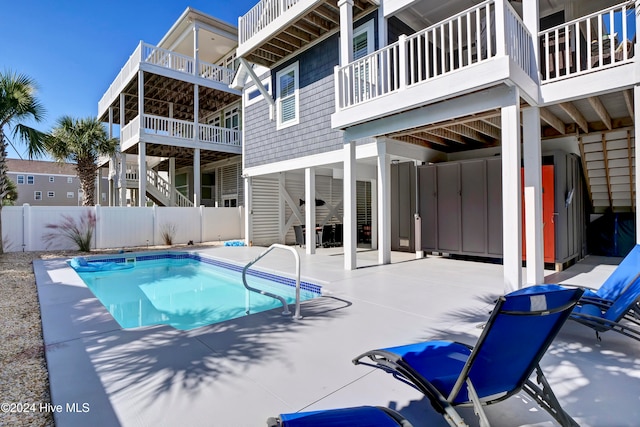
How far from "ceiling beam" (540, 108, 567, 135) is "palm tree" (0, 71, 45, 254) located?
12.8 m

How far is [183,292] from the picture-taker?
7.32 meters

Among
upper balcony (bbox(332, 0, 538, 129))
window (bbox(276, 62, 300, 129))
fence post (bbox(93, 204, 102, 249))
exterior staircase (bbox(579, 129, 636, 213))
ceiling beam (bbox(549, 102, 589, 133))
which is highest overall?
window (bbox(276, 62, 300, 129))

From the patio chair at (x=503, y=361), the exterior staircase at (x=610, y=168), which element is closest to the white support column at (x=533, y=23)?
the exterior staircase at (x=610, y=168)

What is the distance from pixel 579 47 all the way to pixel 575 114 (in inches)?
45.0

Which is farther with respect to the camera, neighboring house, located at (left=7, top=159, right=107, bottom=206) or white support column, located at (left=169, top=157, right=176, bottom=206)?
neighboring house, located at (left=7, top=159, right=107, bottom=206)

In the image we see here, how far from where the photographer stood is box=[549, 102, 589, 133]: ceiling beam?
5.73 meters

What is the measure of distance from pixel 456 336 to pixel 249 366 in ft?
6.89

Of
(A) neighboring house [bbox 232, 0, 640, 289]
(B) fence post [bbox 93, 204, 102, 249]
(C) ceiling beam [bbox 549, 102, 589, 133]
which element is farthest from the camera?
(B) fence post [bbox 93, 204, 102, 249]

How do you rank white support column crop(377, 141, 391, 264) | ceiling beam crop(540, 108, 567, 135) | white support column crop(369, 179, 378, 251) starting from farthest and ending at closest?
white support column crop(369, 179, 378, 251), white support column crop(377, 141, 391, 264), ceiling beam crop(540, 108, 567, 135)

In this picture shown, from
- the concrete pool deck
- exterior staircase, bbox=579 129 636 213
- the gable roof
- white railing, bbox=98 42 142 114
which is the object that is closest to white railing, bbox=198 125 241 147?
white railing, bbox=98 42 142 114

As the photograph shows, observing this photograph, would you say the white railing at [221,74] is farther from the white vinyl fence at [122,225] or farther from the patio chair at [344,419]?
the patio chair at [344,419]

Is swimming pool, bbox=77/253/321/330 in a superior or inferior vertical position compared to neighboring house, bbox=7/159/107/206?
inferior

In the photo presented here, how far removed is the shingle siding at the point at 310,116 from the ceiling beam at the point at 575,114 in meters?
4.81

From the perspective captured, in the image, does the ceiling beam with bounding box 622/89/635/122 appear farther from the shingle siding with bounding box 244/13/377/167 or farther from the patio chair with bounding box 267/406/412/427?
the patio chair with bounding box 267/406/412/427
